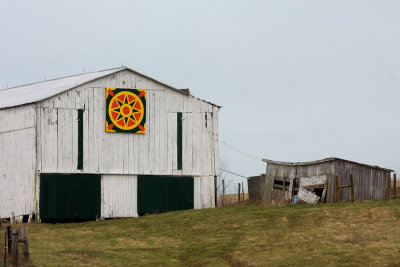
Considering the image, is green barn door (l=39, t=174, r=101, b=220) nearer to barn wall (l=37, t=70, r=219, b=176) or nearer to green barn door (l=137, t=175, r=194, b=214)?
barn wall (l=37, t=70, r=219, b=176)

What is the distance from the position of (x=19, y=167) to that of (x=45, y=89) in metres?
8.17

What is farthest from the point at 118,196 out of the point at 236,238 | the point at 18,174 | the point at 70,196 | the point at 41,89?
the point at 236,238

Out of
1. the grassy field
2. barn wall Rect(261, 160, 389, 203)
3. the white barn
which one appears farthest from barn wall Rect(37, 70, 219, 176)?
barn wall Rect(261, 160, 389, 203)

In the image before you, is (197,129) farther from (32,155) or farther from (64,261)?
(64,261)

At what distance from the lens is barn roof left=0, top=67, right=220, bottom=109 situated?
2022 inches

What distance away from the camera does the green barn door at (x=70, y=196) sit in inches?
1954

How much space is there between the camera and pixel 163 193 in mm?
52781

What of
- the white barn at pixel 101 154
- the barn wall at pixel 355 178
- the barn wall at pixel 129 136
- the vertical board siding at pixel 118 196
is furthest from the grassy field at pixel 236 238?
the barn wall at pixel 129 136

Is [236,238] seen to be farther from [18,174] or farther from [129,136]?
[18,174]

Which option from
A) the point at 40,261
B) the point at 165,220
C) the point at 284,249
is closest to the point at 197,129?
the point at 165,220

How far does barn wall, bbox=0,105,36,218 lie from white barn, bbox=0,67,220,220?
2.5 inches

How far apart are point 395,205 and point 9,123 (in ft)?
80.5

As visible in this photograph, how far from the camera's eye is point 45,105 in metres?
50.0

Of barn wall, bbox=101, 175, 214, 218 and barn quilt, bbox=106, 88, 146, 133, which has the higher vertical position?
barn quilt, bbox=106, 88, 146, 133
